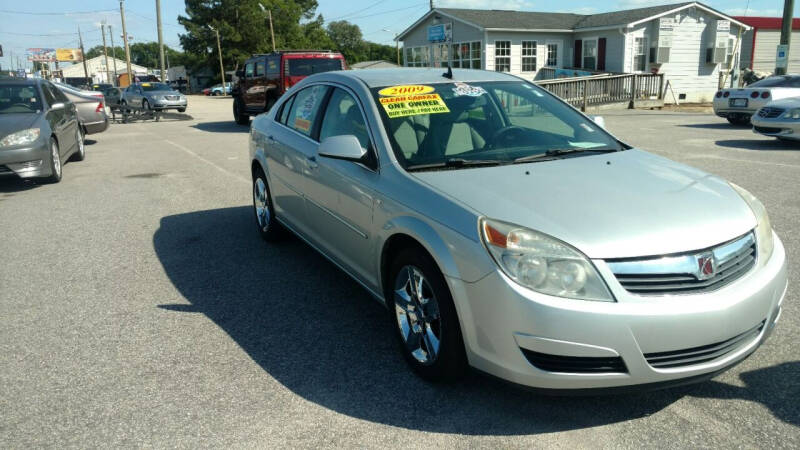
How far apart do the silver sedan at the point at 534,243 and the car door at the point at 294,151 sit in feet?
1.43

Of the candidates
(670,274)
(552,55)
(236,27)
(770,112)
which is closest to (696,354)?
(670,274)

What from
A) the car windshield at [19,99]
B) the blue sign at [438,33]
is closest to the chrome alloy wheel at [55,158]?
the car windshield at [19,99]

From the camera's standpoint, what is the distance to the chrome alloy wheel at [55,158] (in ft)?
32.1

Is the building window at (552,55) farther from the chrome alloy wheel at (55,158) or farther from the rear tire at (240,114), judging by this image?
the chrome alloy wheel at (55,158)

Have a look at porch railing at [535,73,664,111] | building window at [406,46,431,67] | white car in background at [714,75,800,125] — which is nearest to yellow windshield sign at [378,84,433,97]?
white car in background at [714,75,800,125]

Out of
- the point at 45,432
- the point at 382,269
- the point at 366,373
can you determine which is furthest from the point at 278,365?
the point at 45,432

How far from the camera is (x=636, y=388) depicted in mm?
2689

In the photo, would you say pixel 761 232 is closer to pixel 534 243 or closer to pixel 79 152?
pixel 534 243

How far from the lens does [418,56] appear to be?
36.4 m

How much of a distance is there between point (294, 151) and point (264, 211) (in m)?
1.35

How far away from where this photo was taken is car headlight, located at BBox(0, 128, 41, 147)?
358 inches

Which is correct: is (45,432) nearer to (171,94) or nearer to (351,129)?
(351,129)

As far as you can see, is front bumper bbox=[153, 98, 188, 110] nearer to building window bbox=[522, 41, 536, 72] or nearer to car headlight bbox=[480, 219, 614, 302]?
building window bbox=[522, 41, 536, 72]

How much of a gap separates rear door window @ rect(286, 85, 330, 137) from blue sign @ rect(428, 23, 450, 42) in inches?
1110
